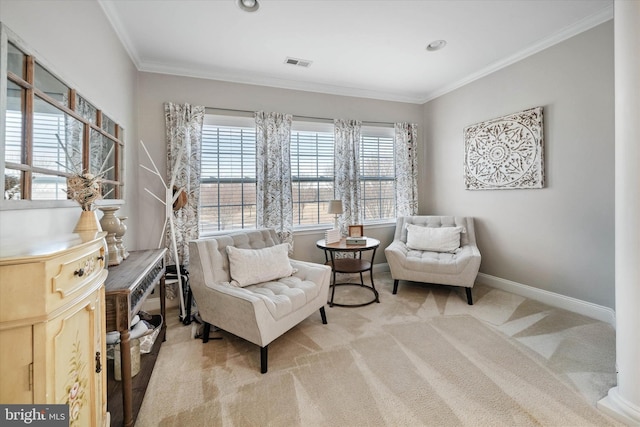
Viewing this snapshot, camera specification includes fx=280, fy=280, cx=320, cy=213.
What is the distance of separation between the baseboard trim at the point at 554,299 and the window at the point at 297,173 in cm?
158

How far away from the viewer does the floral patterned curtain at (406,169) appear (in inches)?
166

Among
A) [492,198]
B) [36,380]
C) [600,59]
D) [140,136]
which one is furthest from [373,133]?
[36,380]

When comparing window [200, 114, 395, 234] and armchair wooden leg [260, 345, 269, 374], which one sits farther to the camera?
window [200, 114, 395, 234]

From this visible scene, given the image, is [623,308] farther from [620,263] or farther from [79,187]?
[79,187]

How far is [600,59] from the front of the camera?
249 cm

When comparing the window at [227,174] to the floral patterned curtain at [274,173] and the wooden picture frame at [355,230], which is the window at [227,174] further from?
the wooden picture frame at [355,230]

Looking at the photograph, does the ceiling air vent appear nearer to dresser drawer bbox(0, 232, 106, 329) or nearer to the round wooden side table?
the round wooden side table

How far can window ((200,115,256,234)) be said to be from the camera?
11.0 feet

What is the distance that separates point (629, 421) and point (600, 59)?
2.81 meters

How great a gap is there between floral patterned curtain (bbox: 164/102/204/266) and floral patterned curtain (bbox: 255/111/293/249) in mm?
703

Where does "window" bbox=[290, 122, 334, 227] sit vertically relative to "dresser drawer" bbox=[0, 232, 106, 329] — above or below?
above

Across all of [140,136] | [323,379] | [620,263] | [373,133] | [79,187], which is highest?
[373,133]

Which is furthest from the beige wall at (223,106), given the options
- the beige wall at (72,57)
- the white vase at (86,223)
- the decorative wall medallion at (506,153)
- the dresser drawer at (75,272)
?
the dresser drawer at (75,272)

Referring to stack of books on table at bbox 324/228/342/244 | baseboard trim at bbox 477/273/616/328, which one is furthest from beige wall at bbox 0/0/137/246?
baseboard trim at bbox 477/273/616/328
